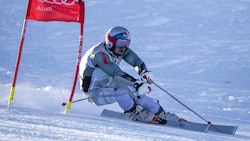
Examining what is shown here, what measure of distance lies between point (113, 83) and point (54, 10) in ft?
3.50

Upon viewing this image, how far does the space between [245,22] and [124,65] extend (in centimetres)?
823

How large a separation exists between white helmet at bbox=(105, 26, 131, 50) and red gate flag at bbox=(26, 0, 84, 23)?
0.64 m

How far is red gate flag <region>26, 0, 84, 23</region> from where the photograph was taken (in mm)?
6750

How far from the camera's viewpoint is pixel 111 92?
6578 millimetres

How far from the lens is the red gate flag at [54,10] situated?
22.1 ft

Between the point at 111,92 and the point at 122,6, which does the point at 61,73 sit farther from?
the point at 122,6

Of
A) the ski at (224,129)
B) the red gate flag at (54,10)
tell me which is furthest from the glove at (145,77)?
the red gate flag at (54,10)

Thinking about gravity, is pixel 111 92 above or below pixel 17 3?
below

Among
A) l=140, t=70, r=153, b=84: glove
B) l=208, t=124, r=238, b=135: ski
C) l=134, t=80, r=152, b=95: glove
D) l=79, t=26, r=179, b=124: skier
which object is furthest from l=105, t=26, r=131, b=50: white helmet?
l=208, t=124, r=238, b=135: ski

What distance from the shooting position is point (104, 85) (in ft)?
22.1

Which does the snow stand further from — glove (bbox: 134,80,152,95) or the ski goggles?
the ski goggles

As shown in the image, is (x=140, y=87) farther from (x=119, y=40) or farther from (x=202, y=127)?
(x=202, y=127)

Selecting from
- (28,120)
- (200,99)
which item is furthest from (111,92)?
(200,99)

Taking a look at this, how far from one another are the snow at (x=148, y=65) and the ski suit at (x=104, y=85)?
0.94 ft
